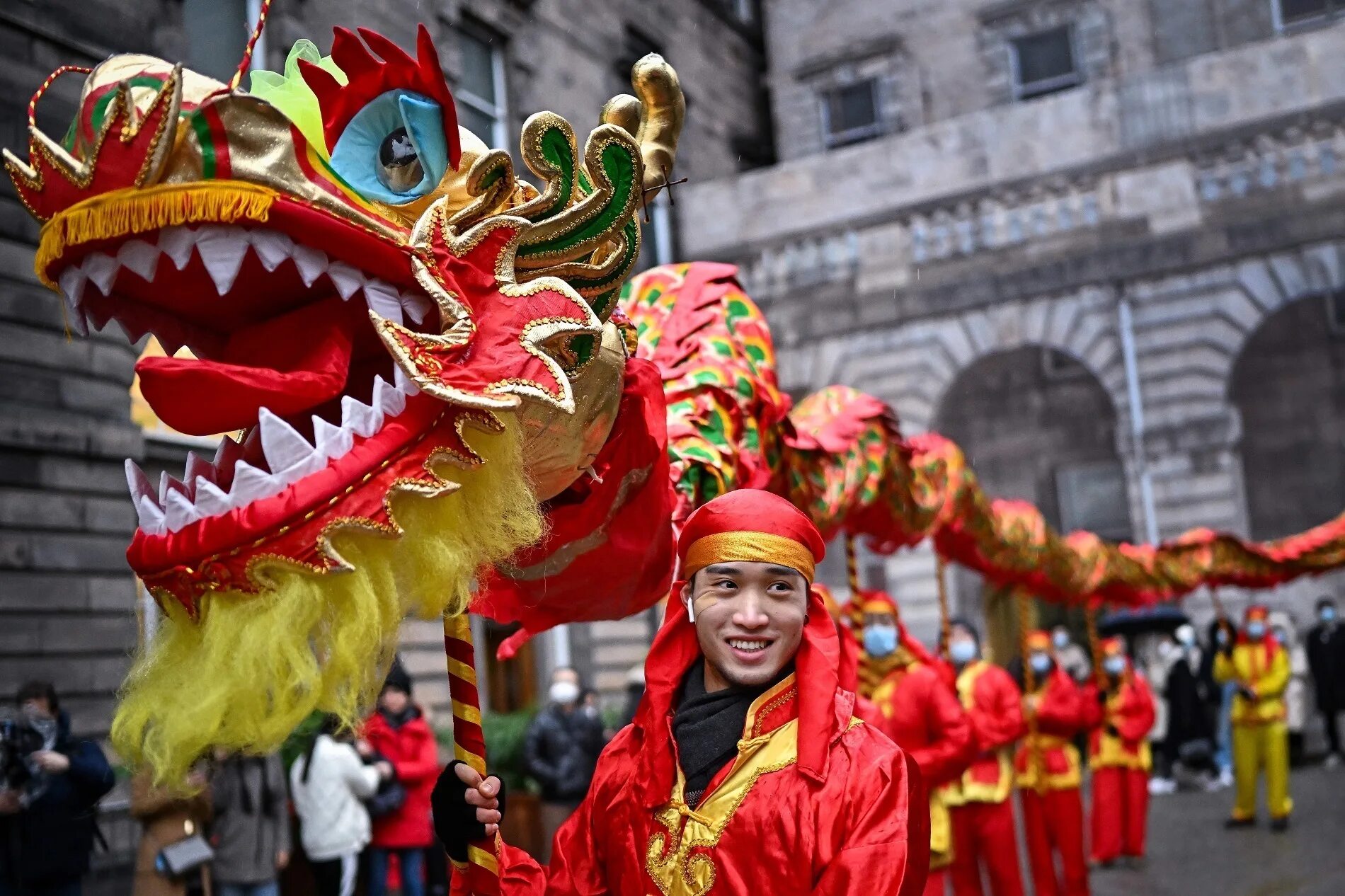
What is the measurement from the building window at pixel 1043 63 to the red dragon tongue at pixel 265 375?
923 inches

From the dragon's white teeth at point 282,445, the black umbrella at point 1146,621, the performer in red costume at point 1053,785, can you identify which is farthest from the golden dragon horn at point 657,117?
the black umbrella at point 1146,621

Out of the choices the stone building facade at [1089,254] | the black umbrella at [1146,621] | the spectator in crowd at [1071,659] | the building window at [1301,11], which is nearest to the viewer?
the spectator in crowd at [1071,659]

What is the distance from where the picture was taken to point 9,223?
30.2 feet

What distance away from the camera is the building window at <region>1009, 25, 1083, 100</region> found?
24.0 meters

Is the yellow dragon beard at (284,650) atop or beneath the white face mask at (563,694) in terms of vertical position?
atop

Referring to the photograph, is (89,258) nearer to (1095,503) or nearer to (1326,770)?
(1326,770)

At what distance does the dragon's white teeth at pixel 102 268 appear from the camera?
2143mm

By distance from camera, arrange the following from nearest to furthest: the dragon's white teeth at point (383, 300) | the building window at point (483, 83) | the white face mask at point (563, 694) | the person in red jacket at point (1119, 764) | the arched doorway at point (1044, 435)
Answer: the dragon's white teeth at point (383, 300) < the white face mask at point (563, 694) < the person in red jacket at point (1119, 764) < the building window at point (483, 83) < the arched doorway at point (1044, 435)

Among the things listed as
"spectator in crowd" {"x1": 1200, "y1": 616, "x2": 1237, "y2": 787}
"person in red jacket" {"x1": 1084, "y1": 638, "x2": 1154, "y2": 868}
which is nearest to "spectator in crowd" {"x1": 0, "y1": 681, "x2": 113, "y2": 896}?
"person in red jacket" {"x1": 1084, "y1": 638, "x2": 1154, "y2": 868}

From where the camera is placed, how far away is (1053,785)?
10258mm

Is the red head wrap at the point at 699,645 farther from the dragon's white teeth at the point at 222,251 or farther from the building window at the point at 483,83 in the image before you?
the building window at the point at 483,83

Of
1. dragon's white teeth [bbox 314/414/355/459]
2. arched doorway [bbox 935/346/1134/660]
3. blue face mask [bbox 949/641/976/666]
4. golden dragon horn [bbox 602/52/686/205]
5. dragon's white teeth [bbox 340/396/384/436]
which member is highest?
arched doorway [bbox 935/346/1134/660]

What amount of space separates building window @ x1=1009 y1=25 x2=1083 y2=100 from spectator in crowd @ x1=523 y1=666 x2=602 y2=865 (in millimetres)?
17187

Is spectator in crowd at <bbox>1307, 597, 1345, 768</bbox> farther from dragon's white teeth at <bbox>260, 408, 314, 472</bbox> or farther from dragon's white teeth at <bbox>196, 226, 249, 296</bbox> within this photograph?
dragon's white teeth at <bbox>196, 226, 249, 296</bbox>
